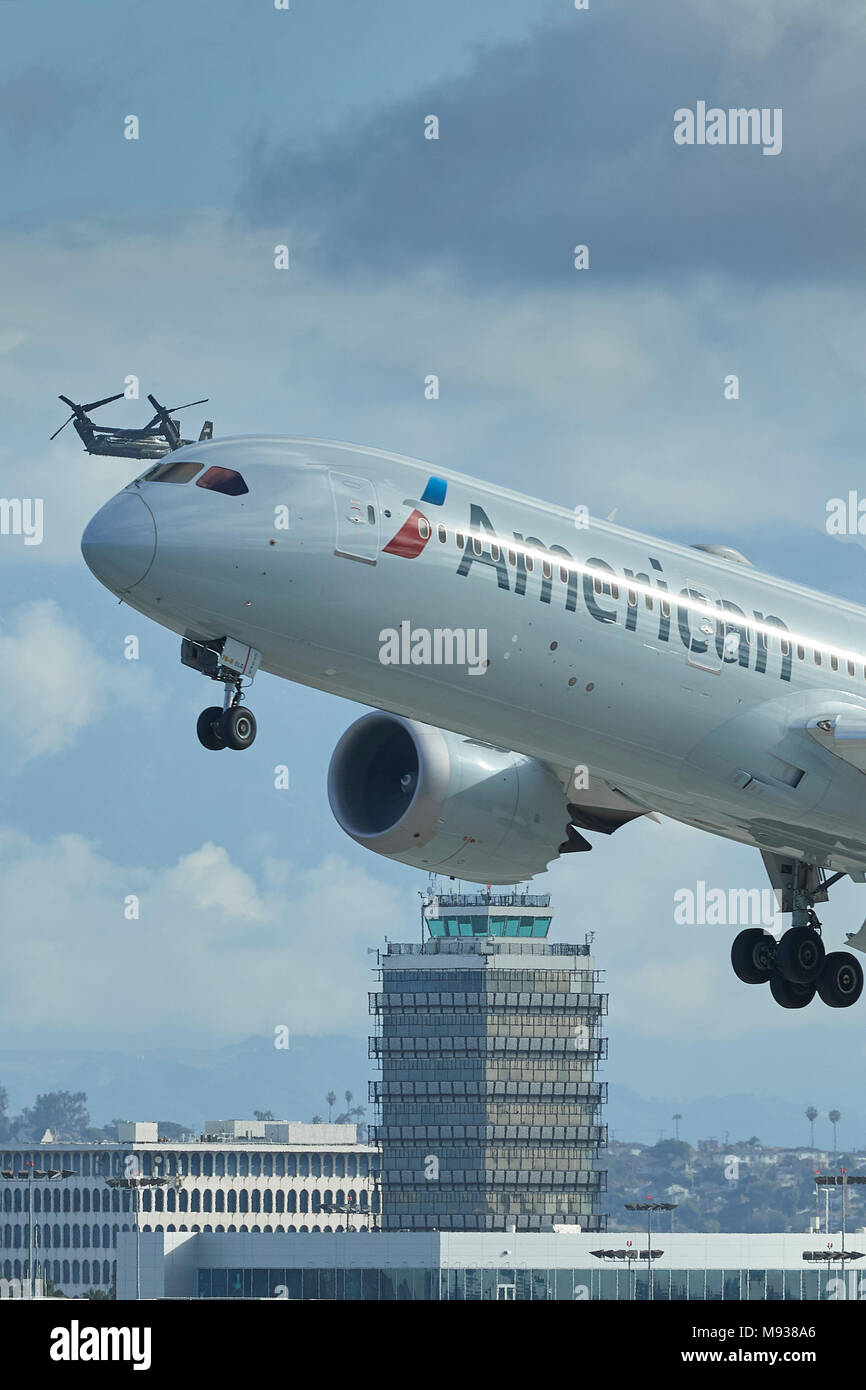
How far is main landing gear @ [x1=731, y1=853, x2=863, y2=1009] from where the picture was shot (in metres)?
46.5

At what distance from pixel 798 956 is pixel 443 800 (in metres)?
8.28

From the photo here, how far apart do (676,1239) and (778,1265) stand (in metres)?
7.41

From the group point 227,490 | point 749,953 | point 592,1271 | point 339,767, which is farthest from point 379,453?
point 592,1271

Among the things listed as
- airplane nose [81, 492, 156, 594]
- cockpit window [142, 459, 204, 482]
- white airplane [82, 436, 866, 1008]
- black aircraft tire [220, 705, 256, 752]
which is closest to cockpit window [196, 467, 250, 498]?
white airplane [82, 436, 866, 1008]

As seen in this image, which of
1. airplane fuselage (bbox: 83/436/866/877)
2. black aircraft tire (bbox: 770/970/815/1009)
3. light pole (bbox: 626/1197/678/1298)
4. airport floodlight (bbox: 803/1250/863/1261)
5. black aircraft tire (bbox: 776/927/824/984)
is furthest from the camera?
airport floodlight (bbox: 803/1250/863/1261)

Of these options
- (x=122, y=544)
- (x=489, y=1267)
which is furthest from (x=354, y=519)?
(x=489, y=1267)

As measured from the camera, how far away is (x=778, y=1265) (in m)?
164

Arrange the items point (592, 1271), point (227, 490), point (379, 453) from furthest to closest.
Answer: point (592, 1271)
point (379, 453)
point (227, 490)

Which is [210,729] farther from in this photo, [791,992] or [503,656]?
[791,992]

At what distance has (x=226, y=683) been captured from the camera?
35.6 meters

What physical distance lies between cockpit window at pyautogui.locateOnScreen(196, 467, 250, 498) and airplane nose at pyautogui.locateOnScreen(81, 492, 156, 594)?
109 centimetres

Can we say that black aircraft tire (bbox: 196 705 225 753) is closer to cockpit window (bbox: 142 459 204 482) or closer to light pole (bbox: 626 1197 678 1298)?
cockpit window (bbox: 142 459 204 482)

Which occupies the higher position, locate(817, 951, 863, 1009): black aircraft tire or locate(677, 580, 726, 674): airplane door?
locate(677, 580, 726, 674): airplane door
